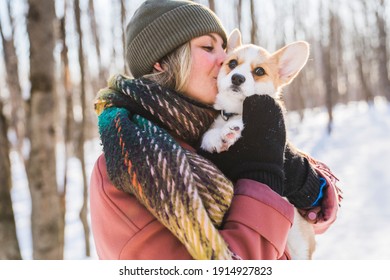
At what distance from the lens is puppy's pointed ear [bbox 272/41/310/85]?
6.34 feet

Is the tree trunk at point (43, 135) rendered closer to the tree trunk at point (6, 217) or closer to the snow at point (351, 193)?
the tree trunk at point (6, 217)

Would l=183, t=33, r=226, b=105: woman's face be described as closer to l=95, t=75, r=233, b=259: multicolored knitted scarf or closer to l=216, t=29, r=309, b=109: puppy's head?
l=216, t=29, r=309, b=109: puppy's head

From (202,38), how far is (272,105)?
0.49 m

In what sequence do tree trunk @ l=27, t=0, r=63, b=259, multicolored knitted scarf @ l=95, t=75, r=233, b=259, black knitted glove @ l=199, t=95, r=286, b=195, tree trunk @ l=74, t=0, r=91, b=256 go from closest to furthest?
multicolored knitted scarf @ l=95, t=75, r=233, b=259, black knitted glove @ l=199, t=95, r=286, b=195, tree trunk @ l=27, t=0, r=63, b=259, tree trunk @ l=74, t=0, r=91, b=256

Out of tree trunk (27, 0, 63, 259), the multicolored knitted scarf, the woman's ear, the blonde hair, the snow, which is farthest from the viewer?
the snow

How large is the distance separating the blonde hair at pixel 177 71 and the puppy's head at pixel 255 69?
0.62ft

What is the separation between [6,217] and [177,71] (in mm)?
1690

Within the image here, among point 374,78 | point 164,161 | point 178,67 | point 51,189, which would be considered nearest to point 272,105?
point 178,67

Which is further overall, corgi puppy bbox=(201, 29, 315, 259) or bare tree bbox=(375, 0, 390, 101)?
bare tree bbox=(375, 0, 390, 101)

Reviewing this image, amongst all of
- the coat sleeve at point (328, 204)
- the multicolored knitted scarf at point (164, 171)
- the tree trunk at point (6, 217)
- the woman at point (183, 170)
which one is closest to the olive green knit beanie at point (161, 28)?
the woman at point (183, 170)

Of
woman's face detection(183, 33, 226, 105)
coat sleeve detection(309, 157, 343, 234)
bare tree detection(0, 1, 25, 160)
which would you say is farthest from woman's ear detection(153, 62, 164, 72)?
bare tree detection(0, 1, 25, 160)

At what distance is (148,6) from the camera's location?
1797 mm

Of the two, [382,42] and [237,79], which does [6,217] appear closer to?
[237,79]
